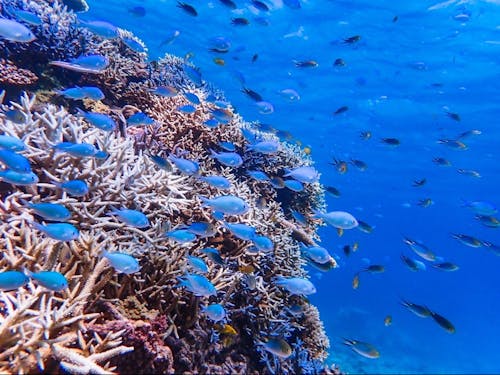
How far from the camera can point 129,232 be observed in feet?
15.1

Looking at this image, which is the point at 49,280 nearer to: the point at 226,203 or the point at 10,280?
the point at 10,280

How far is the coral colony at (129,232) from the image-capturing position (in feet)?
11.2

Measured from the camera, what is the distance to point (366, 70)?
87.3 feet

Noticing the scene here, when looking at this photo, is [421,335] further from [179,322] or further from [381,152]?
[179,322]

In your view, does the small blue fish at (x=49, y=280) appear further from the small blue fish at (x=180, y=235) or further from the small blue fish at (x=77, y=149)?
the small blue fish at (x=77, y=149)

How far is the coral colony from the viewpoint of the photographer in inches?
134

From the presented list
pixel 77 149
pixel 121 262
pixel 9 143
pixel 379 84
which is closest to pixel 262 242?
pixel 121 262

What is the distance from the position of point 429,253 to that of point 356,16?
16.7 metres

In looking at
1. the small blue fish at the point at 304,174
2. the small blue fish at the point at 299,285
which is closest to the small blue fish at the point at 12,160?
the small blue fish at the point at 299,285

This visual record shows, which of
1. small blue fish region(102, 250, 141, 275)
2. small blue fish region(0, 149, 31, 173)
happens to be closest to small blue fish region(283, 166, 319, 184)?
small blue fish region(102, 250, 141, 275)

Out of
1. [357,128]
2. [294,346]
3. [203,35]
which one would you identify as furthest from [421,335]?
[294,346]

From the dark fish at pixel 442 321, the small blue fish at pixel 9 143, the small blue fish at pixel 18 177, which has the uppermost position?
the dark fish at pixel 442 321

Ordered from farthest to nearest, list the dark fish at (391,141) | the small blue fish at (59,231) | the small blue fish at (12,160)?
the dark fish at (391,141), the small blue fish at (12,160), the small blue fish at (59,231)

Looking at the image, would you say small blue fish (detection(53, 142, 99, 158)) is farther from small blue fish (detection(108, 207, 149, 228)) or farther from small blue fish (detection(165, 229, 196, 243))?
small blue fish (detection(165, 229, 196, 243))
